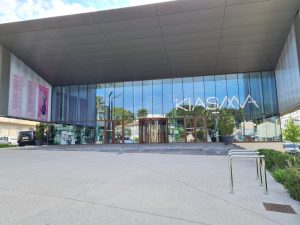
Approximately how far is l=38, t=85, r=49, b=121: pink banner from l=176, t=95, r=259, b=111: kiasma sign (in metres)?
13.2

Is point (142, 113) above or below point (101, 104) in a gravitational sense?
below

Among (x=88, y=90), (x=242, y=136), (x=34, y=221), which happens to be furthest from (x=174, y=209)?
(x=88, y=90)

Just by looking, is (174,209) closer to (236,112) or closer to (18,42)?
(18,42)

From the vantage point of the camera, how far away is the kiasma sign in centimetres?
2355

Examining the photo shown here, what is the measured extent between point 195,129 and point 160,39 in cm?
944

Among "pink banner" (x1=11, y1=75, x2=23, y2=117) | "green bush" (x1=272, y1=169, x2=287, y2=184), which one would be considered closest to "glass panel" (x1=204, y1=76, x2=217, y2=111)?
"pink banner" (x1=11, y1=75, x2=23, y2=117)

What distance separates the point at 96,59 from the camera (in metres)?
20.7

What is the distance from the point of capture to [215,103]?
78.1ft

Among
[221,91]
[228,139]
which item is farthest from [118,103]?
[228,139]

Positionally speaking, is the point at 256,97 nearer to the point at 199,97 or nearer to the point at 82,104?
the point at 199,97

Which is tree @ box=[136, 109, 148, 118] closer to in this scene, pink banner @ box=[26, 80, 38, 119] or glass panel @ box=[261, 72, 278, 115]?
pink banner @ box=[26, 80, 38, 119]

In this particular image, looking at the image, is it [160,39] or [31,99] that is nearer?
[160,39]

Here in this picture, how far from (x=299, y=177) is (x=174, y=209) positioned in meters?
2.34

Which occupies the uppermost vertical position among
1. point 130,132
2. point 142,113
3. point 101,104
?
point 101,104
